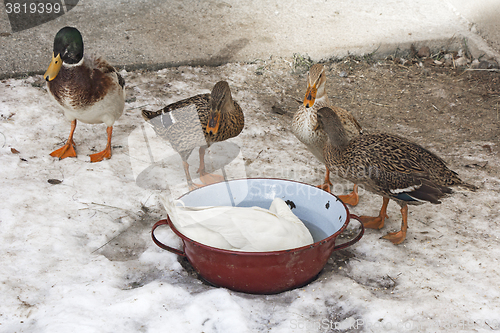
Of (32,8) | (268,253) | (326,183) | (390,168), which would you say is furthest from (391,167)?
(32,8)

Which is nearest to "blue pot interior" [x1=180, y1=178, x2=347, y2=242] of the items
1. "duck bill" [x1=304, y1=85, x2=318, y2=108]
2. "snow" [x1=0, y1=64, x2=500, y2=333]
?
"snow" [x1=0, y1=64, x2=500, y2=333]

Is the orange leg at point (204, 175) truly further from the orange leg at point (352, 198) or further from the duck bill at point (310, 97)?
the orange leg at point (352, 198)

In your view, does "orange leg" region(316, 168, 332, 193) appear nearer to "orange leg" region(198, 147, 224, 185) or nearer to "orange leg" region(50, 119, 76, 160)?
"orange leg" region(198, 147, 224, 185)

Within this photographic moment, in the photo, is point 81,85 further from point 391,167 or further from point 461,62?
point 461,62

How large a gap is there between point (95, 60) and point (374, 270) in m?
2.95

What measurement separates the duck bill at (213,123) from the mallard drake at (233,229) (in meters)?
0.94

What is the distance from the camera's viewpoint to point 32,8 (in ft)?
18.7

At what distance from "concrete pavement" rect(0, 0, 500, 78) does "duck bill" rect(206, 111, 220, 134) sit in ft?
7.67

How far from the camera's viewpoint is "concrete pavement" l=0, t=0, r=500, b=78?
5.31m

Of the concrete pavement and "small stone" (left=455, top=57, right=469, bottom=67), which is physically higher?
the concrete pavement

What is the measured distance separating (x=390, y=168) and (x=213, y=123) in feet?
4.56

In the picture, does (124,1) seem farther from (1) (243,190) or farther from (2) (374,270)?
(2) (374,270)

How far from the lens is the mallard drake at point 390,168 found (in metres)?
2.73

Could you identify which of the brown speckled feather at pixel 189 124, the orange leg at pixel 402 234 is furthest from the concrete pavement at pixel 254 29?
the orange leg at pixel 402 234
